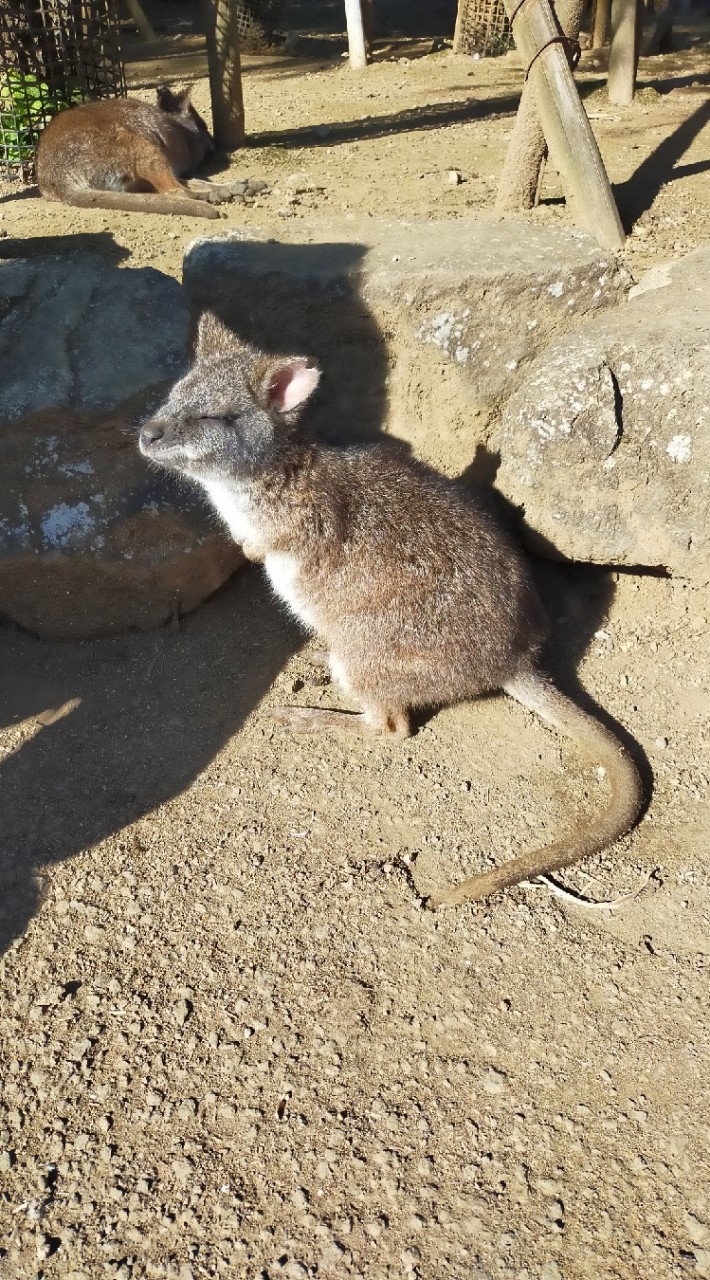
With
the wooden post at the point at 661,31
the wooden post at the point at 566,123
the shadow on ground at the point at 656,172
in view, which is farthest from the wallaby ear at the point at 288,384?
the wooden post at the point at 661,31

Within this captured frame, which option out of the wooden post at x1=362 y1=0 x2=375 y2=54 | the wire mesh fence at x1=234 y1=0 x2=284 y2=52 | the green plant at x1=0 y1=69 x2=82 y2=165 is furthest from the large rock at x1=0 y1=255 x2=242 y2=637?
the wire mesh fence at x1=234 y1=0 x2=284 y2=52

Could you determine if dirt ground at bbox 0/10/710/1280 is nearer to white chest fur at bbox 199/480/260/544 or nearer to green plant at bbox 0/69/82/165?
white chest fur at bbox 199/480/260/544

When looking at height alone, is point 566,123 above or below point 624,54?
below

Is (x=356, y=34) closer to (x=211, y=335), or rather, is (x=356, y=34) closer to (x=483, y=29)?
(x=483, y=29)

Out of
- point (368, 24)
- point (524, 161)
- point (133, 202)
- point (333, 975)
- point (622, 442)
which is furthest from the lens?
point (368, 24)

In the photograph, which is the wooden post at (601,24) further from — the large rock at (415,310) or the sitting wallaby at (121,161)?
the large rock at (415,310)


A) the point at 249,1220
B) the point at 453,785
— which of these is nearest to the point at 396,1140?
the point at 249,1220

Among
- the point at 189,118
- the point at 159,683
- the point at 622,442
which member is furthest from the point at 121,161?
the point at 622,442
